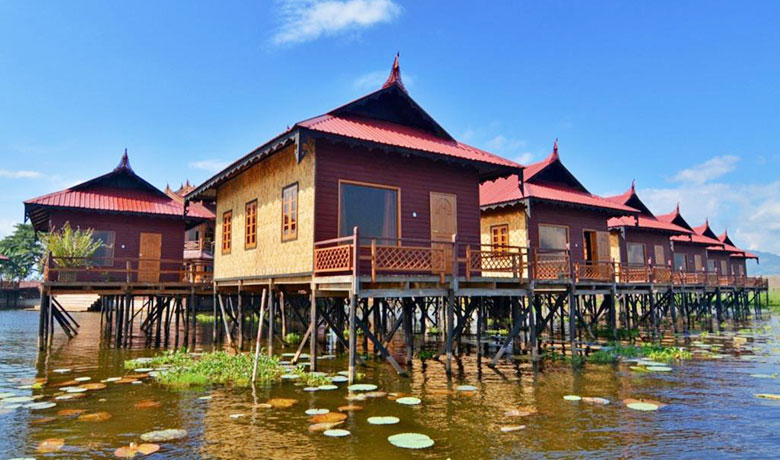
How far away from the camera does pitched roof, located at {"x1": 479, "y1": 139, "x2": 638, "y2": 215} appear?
69.5 feet

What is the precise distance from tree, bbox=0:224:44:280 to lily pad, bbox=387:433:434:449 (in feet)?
233

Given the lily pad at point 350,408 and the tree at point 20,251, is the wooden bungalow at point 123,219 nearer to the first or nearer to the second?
the lily pad at point 350,408

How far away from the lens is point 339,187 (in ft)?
42.5

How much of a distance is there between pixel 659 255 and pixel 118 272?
1197 inches

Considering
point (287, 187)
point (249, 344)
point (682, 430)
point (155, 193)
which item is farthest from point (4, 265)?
point (682, 430)

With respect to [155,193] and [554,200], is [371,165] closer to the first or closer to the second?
[554,200]

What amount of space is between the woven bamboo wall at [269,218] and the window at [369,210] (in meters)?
0.96

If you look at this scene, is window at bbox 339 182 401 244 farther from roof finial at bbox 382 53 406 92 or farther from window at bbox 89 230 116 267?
window at bbox 89 230 116 267

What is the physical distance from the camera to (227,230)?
18406mm

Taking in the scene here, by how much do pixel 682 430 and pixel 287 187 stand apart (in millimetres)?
10663

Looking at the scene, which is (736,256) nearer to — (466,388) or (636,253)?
(636,253)

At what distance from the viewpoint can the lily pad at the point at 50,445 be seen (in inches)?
272

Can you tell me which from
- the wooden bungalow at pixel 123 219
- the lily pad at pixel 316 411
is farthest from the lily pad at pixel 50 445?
the wooden bungalow at pixel 123 219

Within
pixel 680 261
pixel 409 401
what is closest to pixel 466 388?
pixel 409 401
